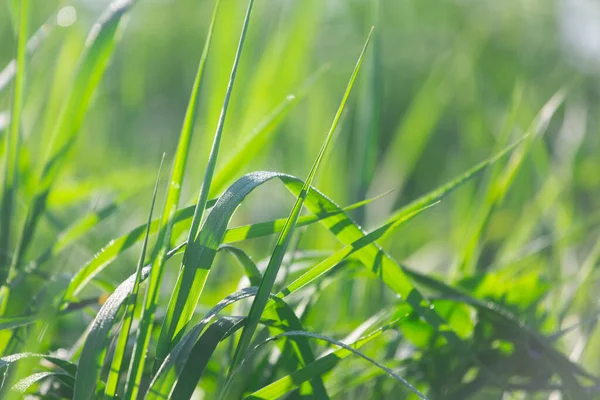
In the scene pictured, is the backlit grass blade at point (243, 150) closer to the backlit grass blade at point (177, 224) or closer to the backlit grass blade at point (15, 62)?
the backlit grass blade at point (177, 224)

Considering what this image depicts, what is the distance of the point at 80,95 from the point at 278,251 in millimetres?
325

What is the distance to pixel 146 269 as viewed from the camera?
1.45 feet

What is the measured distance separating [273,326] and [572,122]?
2.72ft

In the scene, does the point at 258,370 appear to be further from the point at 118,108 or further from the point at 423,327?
the point at 118,108

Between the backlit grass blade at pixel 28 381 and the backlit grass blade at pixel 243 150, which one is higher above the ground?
the backlit grass blade at pixel 243 150

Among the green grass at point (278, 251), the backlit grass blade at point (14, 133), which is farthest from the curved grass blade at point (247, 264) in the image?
the backlit grass blade at point (14, 133)

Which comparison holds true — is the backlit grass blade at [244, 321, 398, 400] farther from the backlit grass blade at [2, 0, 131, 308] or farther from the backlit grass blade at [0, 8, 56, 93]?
the backlit grass blade at [0, 8, 56, 93]

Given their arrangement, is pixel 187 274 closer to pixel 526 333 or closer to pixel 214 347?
pixel 214 347

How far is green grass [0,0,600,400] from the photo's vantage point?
1.40ft

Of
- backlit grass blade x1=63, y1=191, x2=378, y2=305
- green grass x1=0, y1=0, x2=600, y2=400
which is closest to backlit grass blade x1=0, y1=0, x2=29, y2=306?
green grass x1=0, y1=0, x2=600, y2=400

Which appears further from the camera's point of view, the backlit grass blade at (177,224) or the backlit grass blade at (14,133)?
the backlit grass blade at (14,133)

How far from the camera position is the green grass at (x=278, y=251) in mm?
427

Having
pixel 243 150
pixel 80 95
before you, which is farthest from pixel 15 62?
pixel 243 150

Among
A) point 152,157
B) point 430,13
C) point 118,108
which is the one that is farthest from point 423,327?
point 430,13
